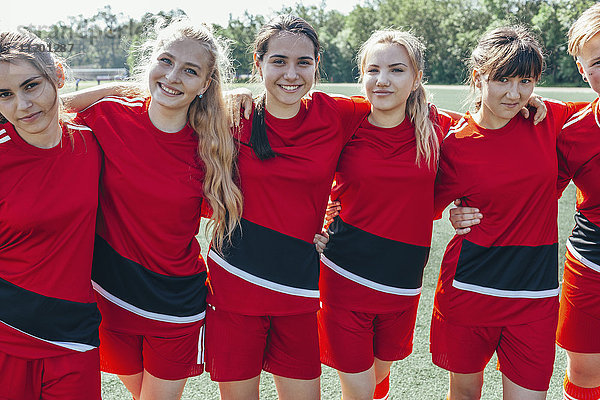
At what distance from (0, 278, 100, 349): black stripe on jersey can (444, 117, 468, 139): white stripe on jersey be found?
1826 mm

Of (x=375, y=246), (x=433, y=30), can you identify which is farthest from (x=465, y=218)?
(x=433, y=30)

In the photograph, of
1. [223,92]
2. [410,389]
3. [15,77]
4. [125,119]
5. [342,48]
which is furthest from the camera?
[342,48]

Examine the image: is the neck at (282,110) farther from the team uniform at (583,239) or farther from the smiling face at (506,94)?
the team uniform at (583,239)

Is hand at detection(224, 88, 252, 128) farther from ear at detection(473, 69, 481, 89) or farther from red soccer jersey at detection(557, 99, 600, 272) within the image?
red soccer jersey at detection(557, 99, 600, 272)

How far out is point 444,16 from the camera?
54.3 m

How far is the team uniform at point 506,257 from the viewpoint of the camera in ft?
8.16

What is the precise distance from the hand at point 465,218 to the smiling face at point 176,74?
1.30 meters

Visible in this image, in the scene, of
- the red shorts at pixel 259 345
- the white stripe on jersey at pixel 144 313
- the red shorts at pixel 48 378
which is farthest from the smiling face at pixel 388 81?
the red shorts at pixel 48 378

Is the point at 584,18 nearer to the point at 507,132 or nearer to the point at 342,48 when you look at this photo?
the point at 507,132

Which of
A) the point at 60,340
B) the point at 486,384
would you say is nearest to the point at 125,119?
the point at 60,340

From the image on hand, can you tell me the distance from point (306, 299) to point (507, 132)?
3.87ft

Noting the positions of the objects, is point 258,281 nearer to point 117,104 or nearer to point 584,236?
point 117,104

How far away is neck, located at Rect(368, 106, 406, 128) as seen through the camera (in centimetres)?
271

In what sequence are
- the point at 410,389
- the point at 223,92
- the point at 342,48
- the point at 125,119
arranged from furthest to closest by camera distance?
1. the point at 342,48
2. the point at 410,389
3. the point at 223,92
4. the point at 125,119
